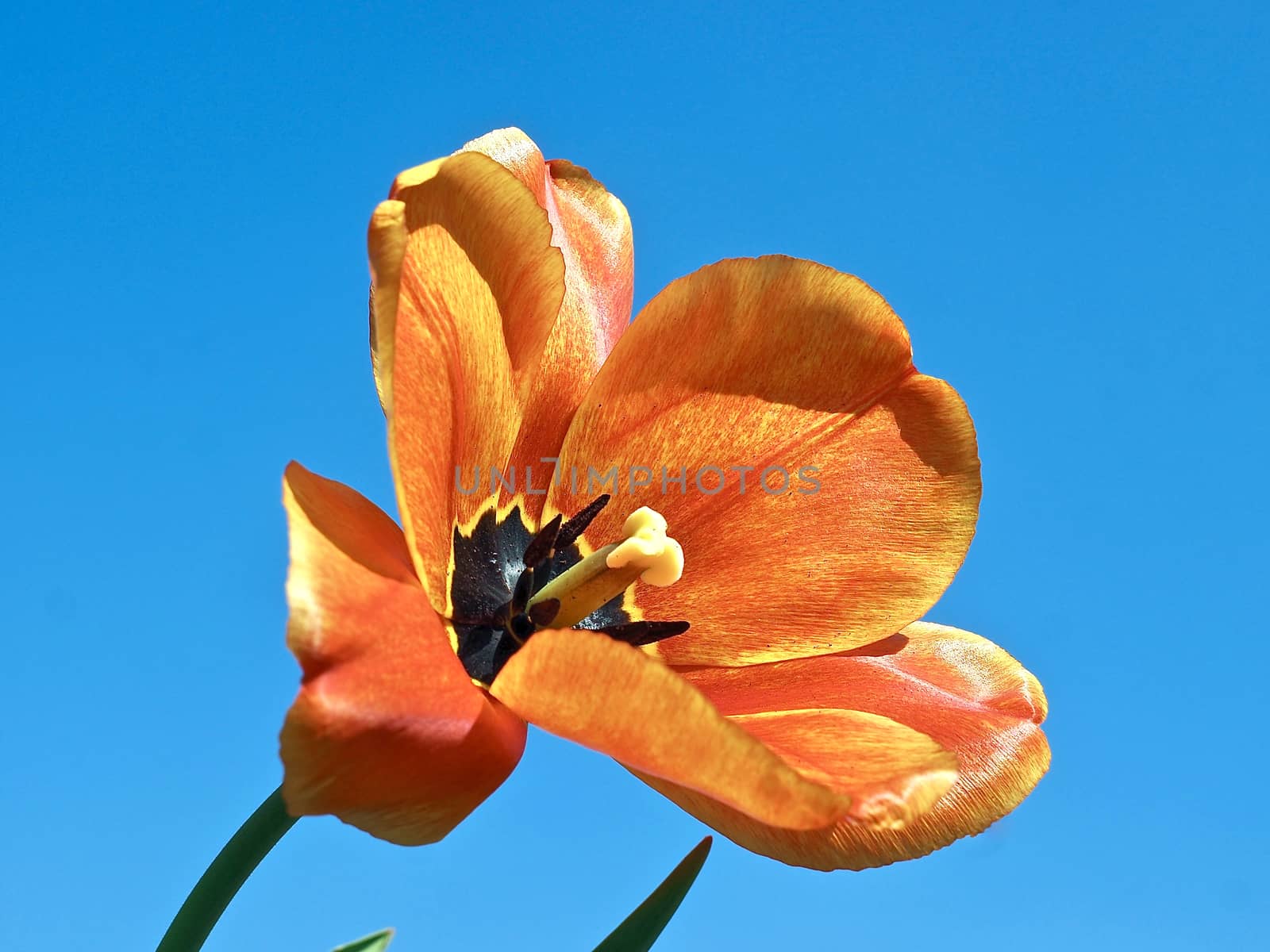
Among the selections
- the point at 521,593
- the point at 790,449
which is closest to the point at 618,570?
the point at 521,593

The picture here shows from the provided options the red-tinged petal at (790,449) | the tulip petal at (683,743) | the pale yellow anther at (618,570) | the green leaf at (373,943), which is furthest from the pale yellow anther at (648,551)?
the green leaf at (373,943)

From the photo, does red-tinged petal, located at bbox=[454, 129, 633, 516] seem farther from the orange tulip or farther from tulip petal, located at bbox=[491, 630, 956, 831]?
tulip petal, located at bbox=[491, 630, 956, 831]

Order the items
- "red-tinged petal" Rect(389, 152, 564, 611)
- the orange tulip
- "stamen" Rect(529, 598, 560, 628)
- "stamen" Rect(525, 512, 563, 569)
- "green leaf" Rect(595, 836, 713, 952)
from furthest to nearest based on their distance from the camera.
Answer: "stamen" Rect(525, 512, 563, 569), "stamen" Rect(529, 598, 560, 628), "green leaf" Rect(595, 836, 713, 952), "red-tinged petal" Rect(389, 152, 564, 611), the orange tulip

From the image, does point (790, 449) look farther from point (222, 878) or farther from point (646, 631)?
point (222, 878)

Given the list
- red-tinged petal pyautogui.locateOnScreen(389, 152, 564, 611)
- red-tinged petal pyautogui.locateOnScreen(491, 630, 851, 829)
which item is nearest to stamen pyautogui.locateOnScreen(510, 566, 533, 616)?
red-tinged petal pyautogui.locateOnScreen(389, 152, 564, 611)

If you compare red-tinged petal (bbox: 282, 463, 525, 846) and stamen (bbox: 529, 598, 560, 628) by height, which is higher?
stamen (bbox: 529, 598, 560, 628)

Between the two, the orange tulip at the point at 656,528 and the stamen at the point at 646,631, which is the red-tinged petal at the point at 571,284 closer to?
the orange tulip at the point at 656,528

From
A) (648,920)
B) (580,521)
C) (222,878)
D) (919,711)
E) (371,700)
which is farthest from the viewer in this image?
(580,521)
